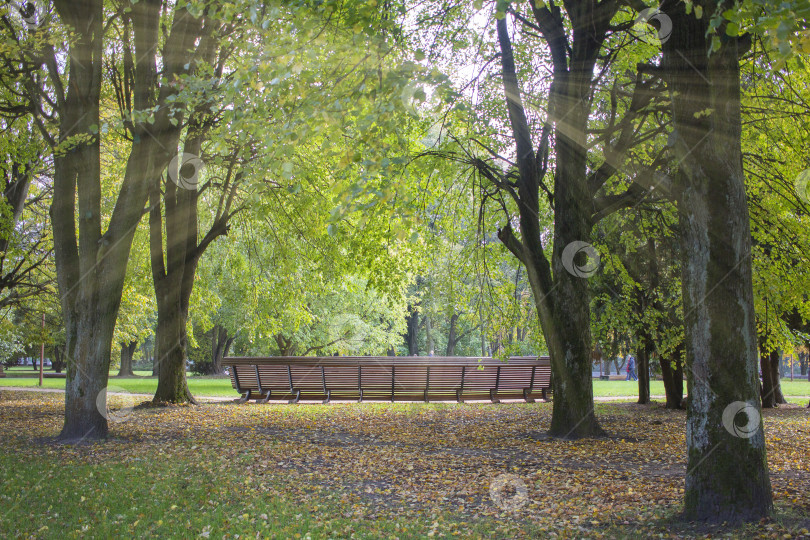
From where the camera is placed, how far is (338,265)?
14.5 m

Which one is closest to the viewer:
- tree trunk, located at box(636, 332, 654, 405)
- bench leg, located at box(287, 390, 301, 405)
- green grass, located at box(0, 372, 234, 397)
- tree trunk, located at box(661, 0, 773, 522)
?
tree trunk, located at box(661, 0, 773, 522)

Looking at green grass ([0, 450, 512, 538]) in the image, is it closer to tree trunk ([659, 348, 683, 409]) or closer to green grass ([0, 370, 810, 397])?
tree trunk ([659, 348, 683, 409])

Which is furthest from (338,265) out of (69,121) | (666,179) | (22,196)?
(666,179)

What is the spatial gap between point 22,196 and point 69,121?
6820mm

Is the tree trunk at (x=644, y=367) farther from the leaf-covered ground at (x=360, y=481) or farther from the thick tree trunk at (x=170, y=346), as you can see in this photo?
the thick tree trunk at (x=170, y=346)

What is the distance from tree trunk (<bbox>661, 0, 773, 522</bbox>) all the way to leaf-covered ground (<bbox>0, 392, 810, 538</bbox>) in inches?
11.3

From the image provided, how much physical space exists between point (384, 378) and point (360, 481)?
8.35 meters

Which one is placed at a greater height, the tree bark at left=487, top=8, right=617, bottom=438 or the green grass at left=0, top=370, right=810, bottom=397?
the tree bark at left=487, top=8, right=617, bottom=438

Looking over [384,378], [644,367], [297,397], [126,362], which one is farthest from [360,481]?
[126,362]

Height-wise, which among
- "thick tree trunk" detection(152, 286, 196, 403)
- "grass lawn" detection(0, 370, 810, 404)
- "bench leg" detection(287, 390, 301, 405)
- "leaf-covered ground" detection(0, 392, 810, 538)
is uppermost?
"thick tree trunk" detection(152, 286, 196, 403)

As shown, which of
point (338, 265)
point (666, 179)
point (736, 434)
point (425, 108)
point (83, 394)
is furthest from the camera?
point (338, 265)

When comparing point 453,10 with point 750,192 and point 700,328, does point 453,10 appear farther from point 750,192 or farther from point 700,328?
point 700,328

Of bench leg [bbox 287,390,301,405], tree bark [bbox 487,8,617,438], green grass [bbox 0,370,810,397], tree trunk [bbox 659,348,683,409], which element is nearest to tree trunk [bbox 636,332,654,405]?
tree trunk [bbox 659,348,683,409]

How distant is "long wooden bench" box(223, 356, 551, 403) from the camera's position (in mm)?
14555
